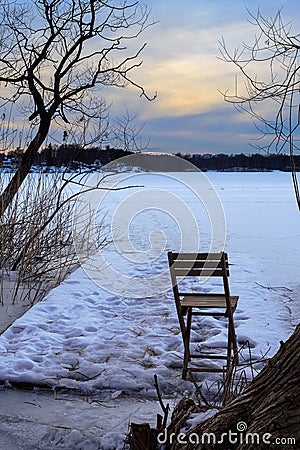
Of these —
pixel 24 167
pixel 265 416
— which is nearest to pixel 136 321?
pixel 24 167

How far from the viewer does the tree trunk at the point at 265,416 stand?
6.65 feet

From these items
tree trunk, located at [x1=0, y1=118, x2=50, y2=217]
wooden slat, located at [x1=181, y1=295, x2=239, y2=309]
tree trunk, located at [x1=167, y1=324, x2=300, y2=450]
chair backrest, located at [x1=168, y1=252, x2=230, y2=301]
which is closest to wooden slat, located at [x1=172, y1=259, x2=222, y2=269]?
chair backrest, located at [x1=168, y1=252, x2=230, y2=301]

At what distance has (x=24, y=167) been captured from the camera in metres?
Answer: 7.41

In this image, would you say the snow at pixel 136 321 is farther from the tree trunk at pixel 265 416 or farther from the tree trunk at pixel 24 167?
the tree trunk at pixel 24 167

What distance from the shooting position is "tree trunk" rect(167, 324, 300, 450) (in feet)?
6.65

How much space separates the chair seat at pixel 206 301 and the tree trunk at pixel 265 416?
170cm

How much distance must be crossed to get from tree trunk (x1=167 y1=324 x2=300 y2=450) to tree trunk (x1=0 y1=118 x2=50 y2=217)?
504cm

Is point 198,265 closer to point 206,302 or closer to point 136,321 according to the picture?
point 206,302

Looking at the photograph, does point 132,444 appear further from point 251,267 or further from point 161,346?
point 251,267

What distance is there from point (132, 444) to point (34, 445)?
73 cm

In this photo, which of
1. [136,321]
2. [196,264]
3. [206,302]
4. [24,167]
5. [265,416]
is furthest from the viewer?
[24,167]

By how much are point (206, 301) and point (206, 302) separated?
0.04 meters

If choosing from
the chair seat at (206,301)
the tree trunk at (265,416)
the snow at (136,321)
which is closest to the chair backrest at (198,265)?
the chair seat at (206,301)

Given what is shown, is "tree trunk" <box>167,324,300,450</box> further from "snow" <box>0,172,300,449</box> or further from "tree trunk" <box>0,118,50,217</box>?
"tree trunk" <box>0,118,50,217</box>
